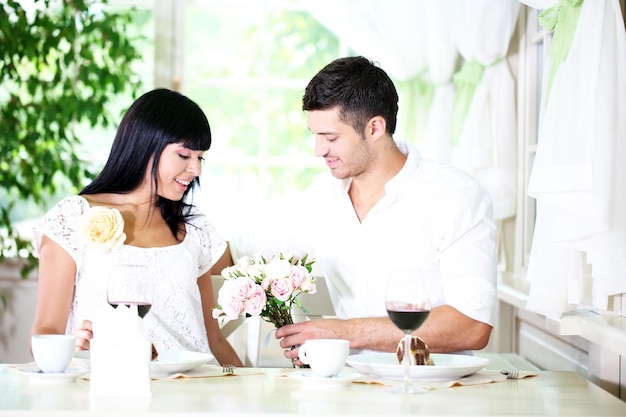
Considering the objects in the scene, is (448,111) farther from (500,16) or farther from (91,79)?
(91,79)

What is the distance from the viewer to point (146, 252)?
244 centimetres

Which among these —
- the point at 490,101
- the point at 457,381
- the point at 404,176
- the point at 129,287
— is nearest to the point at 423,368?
the point at 457,381

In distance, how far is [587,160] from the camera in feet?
7.00

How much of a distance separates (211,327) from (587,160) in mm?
1155

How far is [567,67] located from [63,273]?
1368mm

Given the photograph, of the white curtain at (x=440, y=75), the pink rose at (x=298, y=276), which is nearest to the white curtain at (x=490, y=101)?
the white curtain at (x=440, y=75)

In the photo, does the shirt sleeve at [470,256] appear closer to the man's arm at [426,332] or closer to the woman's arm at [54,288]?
the man's arm at [426,332]

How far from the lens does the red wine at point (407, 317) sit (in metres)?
1.67

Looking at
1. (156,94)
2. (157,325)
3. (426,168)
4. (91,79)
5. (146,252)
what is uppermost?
(91,79)

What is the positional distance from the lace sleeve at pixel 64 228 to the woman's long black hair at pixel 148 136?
136 millimetres

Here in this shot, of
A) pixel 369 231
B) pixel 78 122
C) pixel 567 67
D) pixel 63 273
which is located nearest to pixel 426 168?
pixel 369 231

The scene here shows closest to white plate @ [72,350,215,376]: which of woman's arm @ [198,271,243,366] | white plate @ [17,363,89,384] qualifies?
white plate @ [17,363,89,384]

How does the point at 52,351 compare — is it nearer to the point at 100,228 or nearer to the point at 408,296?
the point at 100,228

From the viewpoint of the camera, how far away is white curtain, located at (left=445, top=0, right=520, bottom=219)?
3.61 metres
